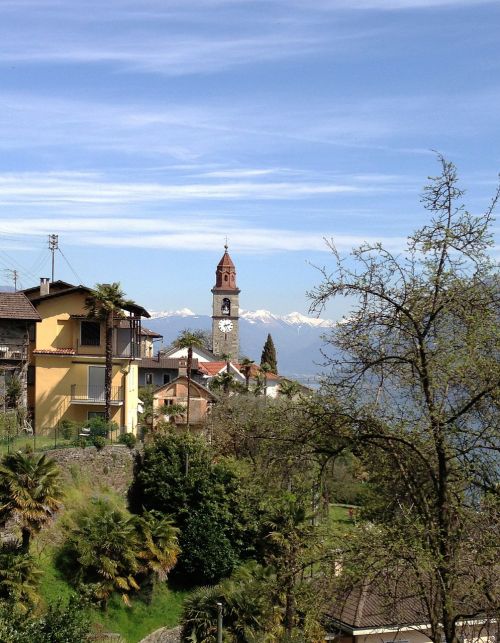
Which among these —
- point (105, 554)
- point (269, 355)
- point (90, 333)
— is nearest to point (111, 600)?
point (105, 554)

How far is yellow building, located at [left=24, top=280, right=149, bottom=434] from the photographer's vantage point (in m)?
43.1

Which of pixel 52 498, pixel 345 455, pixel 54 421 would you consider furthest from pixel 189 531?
pixel 345 455

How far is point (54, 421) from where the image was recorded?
42.9 metres

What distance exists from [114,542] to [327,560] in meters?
21.2

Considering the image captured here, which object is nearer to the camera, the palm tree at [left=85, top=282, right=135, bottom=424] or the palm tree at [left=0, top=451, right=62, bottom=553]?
the palm tree at [left=0, top=451, right=62, bottom=553]

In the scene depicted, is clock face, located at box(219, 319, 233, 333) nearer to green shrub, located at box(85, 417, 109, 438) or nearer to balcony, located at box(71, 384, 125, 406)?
balcony, located at box(71, 384, 125, 406)

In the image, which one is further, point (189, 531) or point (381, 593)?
point (189, 531)

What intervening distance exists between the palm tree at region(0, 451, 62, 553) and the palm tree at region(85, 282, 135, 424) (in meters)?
12.4

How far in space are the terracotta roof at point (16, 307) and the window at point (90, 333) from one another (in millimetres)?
2660

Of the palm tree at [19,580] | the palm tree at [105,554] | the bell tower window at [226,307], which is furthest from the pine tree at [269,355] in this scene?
the palm tree at [19,580]

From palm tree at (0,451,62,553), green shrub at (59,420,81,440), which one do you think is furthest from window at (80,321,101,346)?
palm tree at (0,451,62,553)

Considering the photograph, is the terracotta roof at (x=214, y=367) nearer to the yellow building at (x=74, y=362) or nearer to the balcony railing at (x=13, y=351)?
the yellow building at (x=74, y=362)

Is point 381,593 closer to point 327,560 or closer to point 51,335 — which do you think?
point 327,560

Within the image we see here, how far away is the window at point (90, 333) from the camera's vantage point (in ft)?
144
